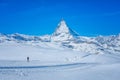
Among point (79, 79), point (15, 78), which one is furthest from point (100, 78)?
point (15, 78)

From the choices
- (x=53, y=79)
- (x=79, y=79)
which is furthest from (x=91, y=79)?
(x=53, y=79)

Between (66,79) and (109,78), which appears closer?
(66,79)

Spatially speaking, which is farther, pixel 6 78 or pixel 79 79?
pixel 79 79

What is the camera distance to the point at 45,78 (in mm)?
29641

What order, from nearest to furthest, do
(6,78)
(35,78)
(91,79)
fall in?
(6,78) → (35,78) → (91,79)

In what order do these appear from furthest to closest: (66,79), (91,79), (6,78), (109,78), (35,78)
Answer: (109,78) → (91,79) → (66,79) → (35,78) → (6,78)

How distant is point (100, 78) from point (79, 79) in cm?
407

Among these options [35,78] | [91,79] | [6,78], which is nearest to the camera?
[6,78]

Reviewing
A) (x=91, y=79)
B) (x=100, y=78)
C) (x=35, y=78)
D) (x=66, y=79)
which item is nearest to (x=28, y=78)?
(x=35, y=78)

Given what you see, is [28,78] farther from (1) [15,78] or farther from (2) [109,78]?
(2) [109,78]

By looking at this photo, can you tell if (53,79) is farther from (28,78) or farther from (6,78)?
(6,78)

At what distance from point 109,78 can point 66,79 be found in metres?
7.66

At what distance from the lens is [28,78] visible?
90.5 feet

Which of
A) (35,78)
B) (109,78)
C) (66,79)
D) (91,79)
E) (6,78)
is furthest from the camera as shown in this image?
(109,78)
